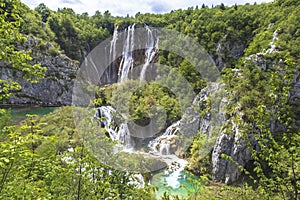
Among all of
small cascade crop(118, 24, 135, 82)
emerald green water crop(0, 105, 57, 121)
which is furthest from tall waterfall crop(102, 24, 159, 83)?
emerald green water crop(0, 105, 57, 121)

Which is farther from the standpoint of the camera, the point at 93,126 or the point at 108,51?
the point at 108,51

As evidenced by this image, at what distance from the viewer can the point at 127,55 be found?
81.4 feet

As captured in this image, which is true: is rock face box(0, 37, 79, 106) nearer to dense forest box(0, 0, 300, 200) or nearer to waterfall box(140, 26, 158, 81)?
dense forest box(0, 0, 300, 200)

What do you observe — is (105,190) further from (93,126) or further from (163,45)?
(163,45)

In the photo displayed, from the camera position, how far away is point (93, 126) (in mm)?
3361

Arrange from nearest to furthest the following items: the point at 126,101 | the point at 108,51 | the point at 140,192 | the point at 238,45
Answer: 1. the point at 140,192
2. the point at 126,101
3. the point at 238,45
4. the point at 108,51

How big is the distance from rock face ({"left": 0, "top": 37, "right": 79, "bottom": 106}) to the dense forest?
1.13 ft

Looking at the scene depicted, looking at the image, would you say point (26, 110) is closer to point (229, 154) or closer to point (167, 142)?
point (167, 142)

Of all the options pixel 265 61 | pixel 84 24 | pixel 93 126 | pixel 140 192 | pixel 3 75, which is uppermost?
pixel 84 24

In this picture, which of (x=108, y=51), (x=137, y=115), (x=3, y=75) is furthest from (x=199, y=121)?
(x=3, y=75)

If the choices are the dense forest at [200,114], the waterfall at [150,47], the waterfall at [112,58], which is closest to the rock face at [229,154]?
the dense forest at [200,114]

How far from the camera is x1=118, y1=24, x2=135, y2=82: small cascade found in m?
23.8

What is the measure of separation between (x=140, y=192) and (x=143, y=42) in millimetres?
22164

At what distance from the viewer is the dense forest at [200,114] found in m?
2.75
